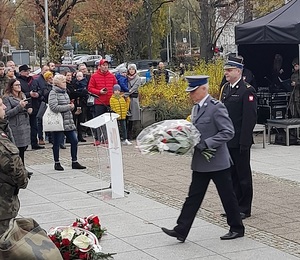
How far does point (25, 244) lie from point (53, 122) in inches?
303

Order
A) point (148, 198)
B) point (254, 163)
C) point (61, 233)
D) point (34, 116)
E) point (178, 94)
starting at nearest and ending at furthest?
point (61, 233), point (148, 198), point (254, 163), point (34, 116), point (178, 94)

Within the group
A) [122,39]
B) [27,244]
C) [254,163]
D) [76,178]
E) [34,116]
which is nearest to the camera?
[27,244]

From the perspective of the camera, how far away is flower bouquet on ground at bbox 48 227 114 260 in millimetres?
7348

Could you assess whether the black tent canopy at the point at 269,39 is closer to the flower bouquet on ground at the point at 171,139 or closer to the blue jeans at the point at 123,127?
the blue jeans at the point at 123,127

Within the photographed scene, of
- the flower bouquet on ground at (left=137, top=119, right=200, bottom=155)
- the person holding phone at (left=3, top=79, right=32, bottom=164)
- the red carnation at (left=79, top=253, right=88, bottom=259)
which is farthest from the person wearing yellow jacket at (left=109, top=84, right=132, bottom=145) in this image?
the red carnation at (left=79, top=253, right=88, bottom=259)

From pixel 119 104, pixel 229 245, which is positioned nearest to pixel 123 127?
pixel 119 104

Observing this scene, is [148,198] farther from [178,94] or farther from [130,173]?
[178,94]

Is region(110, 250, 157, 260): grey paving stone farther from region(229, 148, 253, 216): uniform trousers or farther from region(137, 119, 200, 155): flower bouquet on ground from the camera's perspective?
region(229, 148, 253, 216): uniform trousers

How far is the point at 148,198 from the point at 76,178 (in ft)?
7.74

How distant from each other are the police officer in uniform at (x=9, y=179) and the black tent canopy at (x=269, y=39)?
37.9ft

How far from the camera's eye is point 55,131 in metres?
13.5

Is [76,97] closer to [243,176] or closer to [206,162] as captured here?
[243,176]

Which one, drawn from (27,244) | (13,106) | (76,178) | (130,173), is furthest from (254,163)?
(27,244)

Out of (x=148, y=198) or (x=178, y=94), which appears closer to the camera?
(x=148, y=198)
